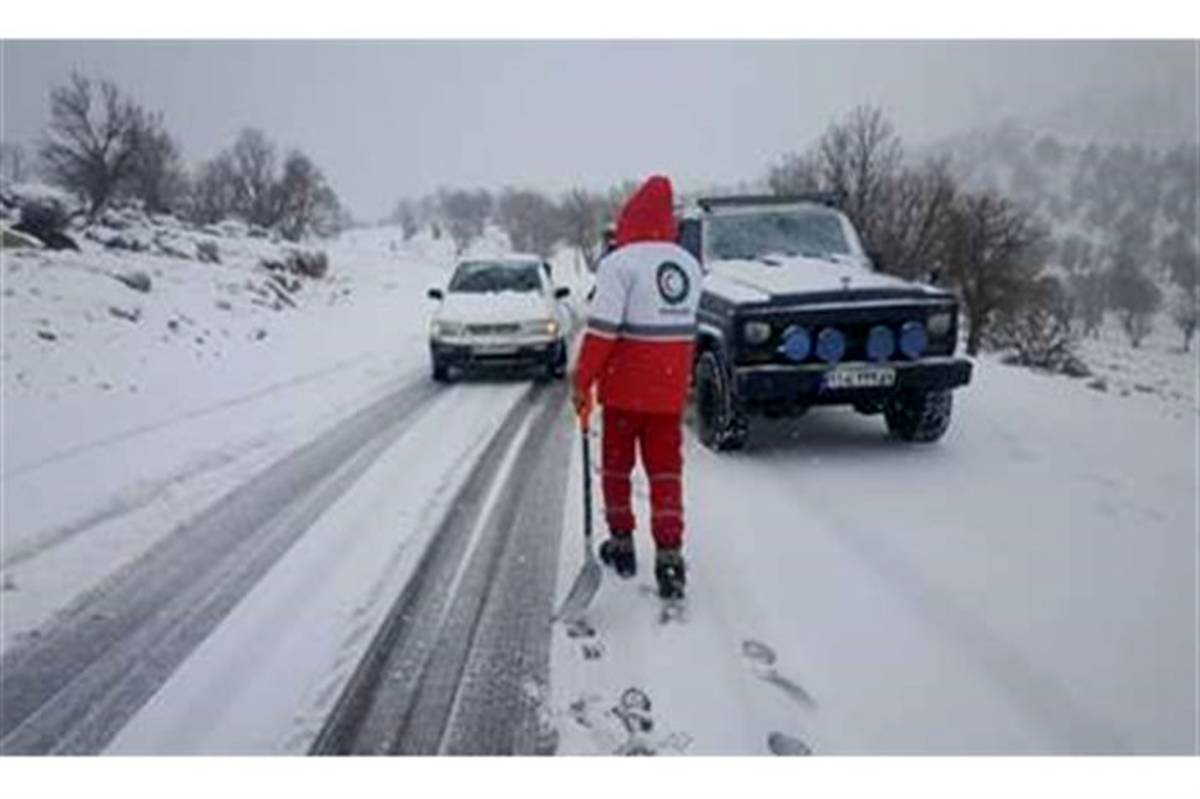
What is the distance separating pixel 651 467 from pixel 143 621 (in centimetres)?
204

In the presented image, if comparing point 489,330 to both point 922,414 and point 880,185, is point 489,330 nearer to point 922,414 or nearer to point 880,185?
point 922,414

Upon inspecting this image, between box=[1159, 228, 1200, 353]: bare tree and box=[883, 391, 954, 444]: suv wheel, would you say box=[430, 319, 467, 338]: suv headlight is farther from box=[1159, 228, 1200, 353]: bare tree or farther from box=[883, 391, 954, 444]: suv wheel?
box=[1159, 228, 1200, 353]: bare tree

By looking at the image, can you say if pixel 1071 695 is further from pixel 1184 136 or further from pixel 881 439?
pixel 1184 136

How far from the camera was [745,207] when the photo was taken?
26.0ft

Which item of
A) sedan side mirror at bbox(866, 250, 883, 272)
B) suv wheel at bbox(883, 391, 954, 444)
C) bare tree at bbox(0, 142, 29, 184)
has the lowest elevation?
suv wheel at bbox(883, 391, 954, 444)

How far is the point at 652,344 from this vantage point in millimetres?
3951

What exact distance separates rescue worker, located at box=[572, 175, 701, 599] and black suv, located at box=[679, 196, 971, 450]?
6.67 ft

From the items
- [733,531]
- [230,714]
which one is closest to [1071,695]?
[733,531]

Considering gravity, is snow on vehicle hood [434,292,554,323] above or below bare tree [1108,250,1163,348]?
above

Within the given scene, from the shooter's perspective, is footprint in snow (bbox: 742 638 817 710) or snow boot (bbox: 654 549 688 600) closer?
footprint in snow (bbox: 742 638 817 710)


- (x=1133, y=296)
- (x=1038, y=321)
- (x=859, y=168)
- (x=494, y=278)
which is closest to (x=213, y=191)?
(x=494, y=278)

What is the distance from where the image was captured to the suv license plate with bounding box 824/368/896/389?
596 cm

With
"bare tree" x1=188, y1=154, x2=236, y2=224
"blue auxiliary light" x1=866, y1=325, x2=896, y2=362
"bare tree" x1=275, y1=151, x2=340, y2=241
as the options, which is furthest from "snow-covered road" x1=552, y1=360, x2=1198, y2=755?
"bare tree" x1=188, y1=154, x2=236, y2=224

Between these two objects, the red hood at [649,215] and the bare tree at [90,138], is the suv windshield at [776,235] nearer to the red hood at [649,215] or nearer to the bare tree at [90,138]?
the red hood at [649,215]
